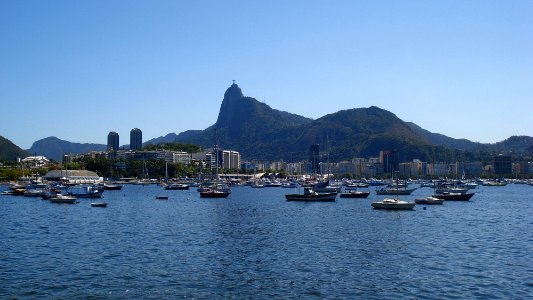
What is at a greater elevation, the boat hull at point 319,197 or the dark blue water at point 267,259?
the boat hull at point 319,197

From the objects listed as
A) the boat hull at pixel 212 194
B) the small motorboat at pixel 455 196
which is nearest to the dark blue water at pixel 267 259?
the small motorboat at pixel 455 196

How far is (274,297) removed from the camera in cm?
2280

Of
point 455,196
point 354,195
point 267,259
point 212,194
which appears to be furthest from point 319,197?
point 267,259

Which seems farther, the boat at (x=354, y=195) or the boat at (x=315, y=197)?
the boat at (x=354, y=195)

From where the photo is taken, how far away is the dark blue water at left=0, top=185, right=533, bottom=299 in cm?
2411

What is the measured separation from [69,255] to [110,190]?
396 feet

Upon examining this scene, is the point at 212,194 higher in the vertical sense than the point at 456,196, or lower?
higher

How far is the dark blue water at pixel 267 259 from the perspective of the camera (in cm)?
2411

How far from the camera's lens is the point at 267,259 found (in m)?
31.9

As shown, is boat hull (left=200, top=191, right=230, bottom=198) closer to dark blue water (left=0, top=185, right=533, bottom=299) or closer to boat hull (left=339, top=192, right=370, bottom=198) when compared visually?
boat hull (left=339, top=192, right=370, bottom=198)

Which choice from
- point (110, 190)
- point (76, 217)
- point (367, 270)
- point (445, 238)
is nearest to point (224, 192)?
point (76, 217)

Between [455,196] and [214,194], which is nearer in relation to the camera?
[455,196]

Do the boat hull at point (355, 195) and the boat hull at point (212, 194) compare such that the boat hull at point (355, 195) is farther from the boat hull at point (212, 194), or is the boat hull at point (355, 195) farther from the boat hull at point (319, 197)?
the boat hull at point (212, 194)

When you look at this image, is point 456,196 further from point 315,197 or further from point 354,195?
point 315,197
